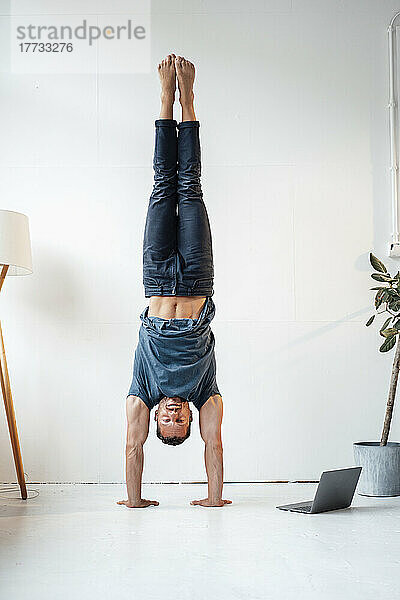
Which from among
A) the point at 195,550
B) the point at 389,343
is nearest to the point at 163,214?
the point at 389,343

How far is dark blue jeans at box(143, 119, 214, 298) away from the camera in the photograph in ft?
12.3

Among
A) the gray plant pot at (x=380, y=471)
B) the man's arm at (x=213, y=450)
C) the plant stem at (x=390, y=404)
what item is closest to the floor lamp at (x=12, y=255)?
the man's arm at (x=213, y=450)

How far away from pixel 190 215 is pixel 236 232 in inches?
43.0

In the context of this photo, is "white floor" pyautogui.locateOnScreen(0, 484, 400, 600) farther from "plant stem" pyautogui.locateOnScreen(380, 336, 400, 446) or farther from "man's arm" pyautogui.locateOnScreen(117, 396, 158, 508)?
"plant stem" pyautogui.locateOnScreen(380, 336, 400, 446)

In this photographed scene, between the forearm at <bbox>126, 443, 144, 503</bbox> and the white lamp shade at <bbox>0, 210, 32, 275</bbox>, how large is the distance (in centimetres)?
123

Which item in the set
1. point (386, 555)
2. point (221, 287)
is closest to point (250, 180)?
point (221, 287)

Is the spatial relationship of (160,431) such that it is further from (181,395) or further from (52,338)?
(52,338)

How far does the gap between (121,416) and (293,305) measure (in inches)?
53.2

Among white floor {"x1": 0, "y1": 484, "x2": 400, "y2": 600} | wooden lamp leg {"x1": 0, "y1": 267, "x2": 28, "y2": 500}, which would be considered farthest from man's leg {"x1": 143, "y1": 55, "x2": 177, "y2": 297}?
white floor {"x1": 0, "y1": 484, "x2": 400, "y2": 600}

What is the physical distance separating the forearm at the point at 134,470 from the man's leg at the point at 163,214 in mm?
823

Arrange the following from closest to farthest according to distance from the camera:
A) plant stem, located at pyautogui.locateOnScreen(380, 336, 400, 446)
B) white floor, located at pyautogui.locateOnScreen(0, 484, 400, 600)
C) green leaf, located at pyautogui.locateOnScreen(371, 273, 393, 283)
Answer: white floor, located at pyautogui.locateOnScreen(0, 484, 400, 600)
plant stem, located at pyautogui.locateOnScreen(380, 336, 400, 446)
green leaf, located at pyautogui.locateOnScreen(371, 273, 393, 283)

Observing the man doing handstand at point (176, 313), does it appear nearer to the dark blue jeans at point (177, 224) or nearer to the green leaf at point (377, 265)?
the dark blue jeans at point (177, 224)

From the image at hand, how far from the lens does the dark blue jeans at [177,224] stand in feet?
12.3

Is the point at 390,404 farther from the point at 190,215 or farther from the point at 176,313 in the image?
the point at 190,215
